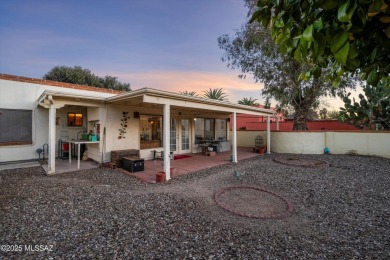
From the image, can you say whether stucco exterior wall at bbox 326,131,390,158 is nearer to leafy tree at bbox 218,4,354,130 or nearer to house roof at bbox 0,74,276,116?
leafy tree at bbox 218,4,354,130

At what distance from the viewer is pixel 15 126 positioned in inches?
300

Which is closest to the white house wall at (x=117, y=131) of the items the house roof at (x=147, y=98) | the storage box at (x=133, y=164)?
the house roof at (x=147, y=98)

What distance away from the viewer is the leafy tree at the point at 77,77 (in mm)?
19562

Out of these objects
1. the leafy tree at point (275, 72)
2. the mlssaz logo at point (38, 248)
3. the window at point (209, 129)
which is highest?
the leafy tree at point (275, 72)

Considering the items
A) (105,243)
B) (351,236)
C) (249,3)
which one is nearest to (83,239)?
(105,243)

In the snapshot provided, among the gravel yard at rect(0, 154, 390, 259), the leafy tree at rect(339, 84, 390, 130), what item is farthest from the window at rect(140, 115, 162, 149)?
the leafy tree at rect(339, 84, 390, 130)

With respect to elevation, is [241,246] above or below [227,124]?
below

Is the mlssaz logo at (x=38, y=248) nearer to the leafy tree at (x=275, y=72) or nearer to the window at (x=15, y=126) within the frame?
the window at (x=15, y=126)

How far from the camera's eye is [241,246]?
8.48ft

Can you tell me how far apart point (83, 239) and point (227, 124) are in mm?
11577

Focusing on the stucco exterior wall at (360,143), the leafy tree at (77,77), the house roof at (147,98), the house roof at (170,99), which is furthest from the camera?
the leafy tree at (77,77)

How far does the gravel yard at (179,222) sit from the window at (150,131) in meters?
3.35

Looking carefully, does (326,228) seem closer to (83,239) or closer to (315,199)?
(315,199)

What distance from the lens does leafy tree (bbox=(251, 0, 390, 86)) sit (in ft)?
2.78
